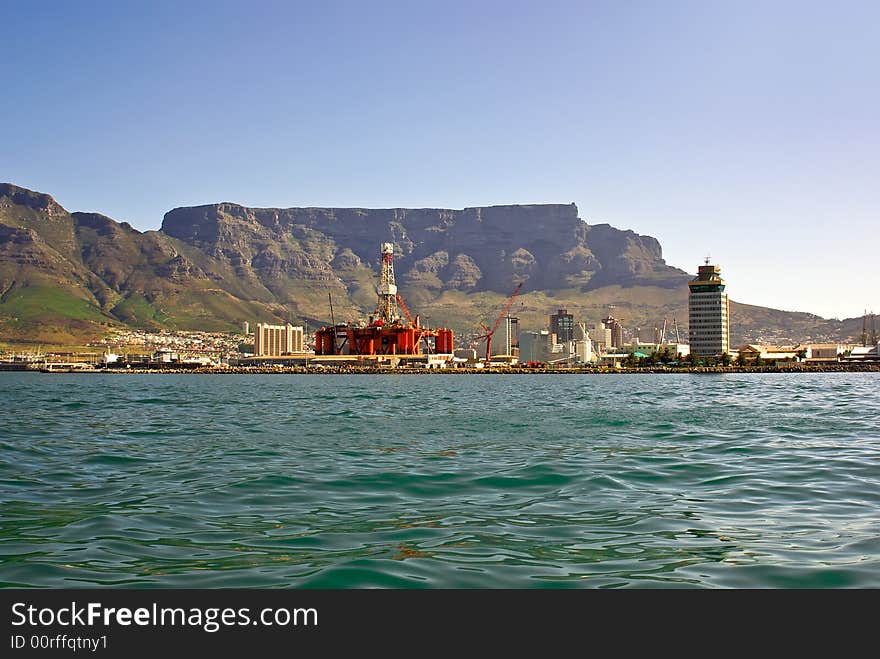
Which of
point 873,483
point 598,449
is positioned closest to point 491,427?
point 598,449

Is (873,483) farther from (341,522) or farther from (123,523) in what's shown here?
(123,523)

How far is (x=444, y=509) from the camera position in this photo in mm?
15383

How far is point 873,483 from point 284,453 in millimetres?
17074

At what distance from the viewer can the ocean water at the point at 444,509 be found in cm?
1045

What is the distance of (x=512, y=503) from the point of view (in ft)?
52.2

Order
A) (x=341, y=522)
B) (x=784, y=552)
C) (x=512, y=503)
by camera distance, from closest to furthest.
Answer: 1. (x=784, y=552)
2. (x=341, y=522)
3. (x=512, y=503)

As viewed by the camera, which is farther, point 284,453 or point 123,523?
point 284,453

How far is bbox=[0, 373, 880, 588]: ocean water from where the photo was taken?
34.3ft

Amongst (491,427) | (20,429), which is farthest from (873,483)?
(20,429)

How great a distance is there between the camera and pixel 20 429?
34.9m
